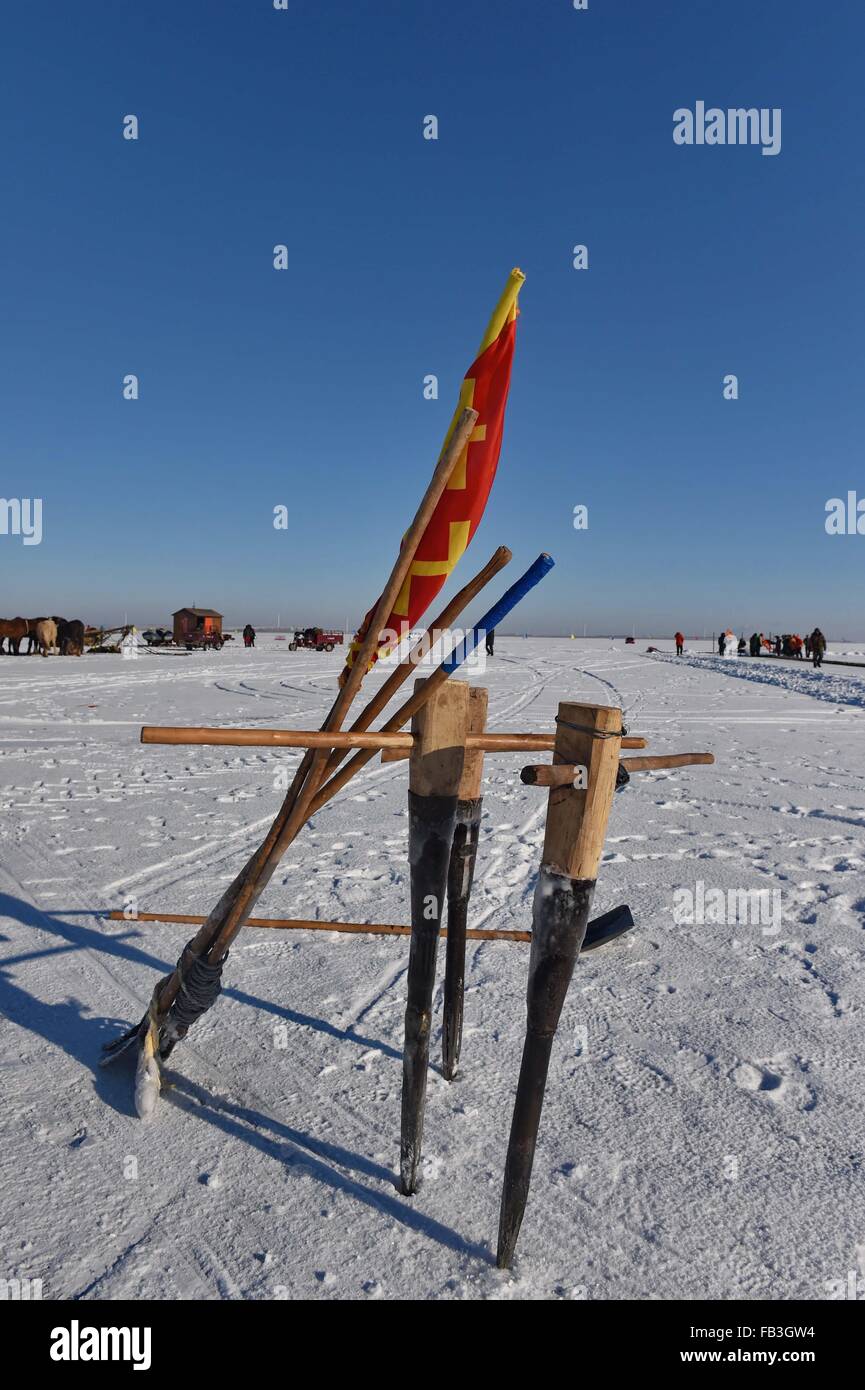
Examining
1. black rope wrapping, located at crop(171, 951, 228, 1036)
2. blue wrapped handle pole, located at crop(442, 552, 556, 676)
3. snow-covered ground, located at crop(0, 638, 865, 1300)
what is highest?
blue wrapped handle pole, located at crop(442, 552, 556, 676)

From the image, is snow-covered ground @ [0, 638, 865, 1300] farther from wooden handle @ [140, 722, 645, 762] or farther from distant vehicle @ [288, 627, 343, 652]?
distant vehicle @ [288, 627, 343, 652]

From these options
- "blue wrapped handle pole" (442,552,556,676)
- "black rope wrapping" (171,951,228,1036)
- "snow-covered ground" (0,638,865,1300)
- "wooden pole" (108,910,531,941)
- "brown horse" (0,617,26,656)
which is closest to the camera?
"blue wrapped handle pole" (442,552,556,676)

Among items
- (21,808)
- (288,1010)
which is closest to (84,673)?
(21,808)

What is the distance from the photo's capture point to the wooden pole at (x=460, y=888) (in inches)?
90.4

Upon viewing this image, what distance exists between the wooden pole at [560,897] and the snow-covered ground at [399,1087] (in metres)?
0.26

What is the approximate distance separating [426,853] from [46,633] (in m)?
33.4

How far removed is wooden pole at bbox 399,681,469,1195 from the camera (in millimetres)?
1717

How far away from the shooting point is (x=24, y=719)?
11383mm

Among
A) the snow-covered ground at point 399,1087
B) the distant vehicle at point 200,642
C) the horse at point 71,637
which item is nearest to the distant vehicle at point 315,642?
the distant vehicle at point 200,642

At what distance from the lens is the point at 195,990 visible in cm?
221

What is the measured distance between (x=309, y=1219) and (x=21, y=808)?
16.6ft

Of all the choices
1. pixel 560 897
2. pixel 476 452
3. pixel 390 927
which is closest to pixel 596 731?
pixel 560 897

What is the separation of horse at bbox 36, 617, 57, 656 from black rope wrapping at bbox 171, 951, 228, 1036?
31.9 metres

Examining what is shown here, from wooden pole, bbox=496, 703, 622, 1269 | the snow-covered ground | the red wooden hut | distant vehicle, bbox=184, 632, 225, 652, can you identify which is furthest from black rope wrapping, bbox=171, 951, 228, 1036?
the red wooden hut
